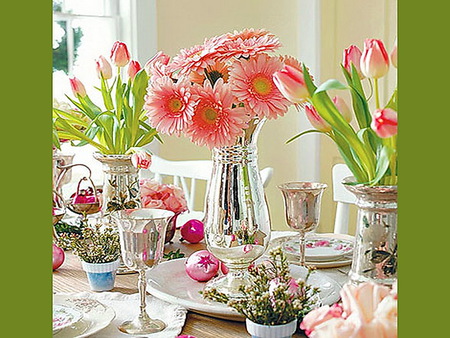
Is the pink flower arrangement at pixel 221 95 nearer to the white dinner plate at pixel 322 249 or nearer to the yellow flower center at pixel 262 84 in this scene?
the yellow flower center at pixel 262 84

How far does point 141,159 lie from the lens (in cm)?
143

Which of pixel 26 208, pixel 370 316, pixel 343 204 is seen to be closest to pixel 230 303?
pixel 370 316

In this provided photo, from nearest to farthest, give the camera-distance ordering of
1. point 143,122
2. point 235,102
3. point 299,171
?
point 235,102 < point 143,122 < point 299,171

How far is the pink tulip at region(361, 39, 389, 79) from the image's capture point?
708mm

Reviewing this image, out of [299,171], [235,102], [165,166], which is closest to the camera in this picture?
[235,102]

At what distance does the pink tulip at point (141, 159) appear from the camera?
4.66ft

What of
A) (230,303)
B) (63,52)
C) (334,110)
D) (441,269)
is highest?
(63,52)

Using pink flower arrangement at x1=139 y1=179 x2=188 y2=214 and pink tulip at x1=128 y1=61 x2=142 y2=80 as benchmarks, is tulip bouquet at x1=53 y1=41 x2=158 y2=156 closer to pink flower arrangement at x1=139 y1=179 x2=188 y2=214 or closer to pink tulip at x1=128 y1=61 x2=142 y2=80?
pink tulip at x1=128 y1=61 x2=142 y2=80

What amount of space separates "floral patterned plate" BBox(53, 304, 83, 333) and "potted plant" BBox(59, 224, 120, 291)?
17 centimetres

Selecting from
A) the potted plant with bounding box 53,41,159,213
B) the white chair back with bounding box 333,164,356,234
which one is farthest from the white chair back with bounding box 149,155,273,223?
the potted plant with bounding box 53,41,159,213

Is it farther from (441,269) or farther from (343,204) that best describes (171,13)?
(441,269)

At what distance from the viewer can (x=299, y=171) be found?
144 inches

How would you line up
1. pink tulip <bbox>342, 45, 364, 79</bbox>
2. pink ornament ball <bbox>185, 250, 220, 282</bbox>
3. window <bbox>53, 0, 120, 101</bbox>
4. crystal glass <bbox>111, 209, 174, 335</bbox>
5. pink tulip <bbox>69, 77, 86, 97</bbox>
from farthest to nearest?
window <bbox>53, 0, 120, 101</bbox>
pink tulip <bbox>69, 77, 86, 97</bbox>
pink ornament ball <bbox>185, 250, 220, 282</bbox>
crystal glass <bbox>111, 209, 174, 335</bbox>
pink tulip <bbox>342, 45, 364, 79</bbox>

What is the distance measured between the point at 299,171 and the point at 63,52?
1362mm
